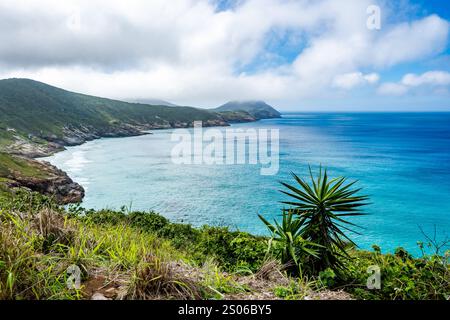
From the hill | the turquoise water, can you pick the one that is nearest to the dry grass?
the turquoise water

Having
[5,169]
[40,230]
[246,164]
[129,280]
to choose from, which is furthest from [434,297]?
[246,164]

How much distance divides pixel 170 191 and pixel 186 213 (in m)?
11.2

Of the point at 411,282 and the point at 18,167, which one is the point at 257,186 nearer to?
the point at 18,167

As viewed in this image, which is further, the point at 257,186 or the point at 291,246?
the point at 257,186

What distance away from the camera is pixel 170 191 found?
157 feet

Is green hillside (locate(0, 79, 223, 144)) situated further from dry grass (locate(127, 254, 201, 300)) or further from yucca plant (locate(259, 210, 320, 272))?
dry grass (locate(127, 254, 201, 300))

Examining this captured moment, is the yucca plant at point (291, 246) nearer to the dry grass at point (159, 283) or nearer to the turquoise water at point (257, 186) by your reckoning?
the dry grass at point (159, 283)

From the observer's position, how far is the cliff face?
39.5 metres

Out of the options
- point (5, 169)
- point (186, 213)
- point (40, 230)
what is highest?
point (40, 230)

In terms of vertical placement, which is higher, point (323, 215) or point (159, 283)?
point (323, 215)

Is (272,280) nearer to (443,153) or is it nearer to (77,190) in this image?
(77,190)

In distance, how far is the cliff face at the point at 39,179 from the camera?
3950 centimetres

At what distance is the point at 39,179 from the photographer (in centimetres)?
4278


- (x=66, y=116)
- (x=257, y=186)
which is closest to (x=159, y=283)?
(x=257, y=186)
